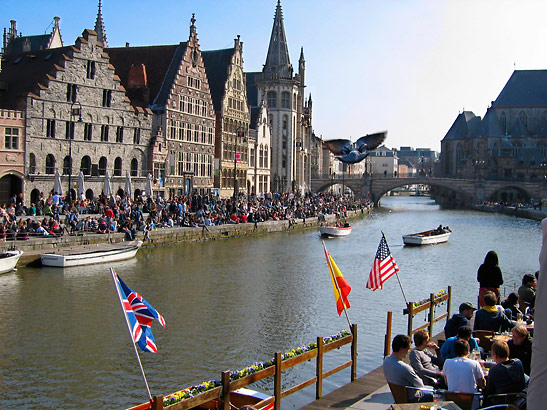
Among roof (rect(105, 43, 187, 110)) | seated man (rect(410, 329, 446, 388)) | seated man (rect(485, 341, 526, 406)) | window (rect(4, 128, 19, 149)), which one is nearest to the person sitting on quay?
seated man (rect(485, 341, 526, 406))

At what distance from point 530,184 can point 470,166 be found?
2944cm

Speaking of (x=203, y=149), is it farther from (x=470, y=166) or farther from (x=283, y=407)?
(x=470, y=166)

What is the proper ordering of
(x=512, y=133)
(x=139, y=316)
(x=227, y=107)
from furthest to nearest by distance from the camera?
(x=512, y=133) → (x=227, y=107) → (x=139, y=316)

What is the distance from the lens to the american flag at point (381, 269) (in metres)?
17.6

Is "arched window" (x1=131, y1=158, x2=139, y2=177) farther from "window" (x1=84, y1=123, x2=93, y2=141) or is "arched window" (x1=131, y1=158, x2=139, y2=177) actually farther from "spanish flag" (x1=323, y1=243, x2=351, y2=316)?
"spanish flag" (x1=323, y1=243, x2=351, y2=316)

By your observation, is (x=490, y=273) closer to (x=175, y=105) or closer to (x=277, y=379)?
(x=277, y=379)

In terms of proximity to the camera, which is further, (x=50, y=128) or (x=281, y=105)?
(x=281, y=105)

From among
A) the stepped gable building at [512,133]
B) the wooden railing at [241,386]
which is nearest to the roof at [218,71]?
the wooden railing at [241,386]

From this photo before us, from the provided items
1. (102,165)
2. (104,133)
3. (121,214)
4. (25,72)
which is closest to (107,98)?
(104,133)

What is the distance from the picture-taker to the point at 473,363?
9.60 m

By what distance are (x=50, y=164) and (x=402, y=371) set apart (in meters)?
36.3

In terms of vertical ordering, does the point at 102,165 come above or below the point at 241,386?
above

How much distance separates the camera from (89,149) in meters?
45.3

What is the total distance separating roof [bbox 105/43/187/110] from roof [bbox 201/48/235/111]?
825 cm
